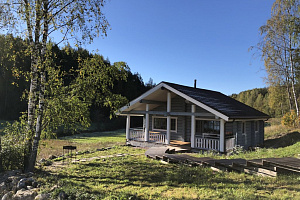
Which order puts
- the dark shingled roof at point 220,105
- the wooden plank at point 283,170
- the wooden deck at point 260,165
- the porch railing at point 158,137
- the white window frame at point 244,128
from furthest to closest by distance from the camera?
1. the white window frame at point 244,128
2. the porch railing at point 158,137
3. the dark shingled roof at point 220,105
4. the wooden plank at point 283,170
5. the wooden deck at point 260,165

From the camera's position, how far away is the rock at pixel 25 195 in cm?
485

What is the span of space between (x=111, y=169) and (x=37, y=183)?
256 cm

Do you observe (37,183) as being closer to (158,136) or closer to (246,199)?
(246,199)

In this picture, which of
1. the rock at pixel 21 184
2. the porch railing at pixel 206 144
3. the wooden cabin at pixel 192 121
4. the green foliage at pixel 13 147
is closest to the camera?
the rock at pixel 21 184

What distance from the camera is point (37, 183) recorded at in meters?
5.54

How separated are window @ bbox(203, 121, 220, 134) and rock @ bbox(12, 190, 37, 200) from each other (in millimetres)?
10623

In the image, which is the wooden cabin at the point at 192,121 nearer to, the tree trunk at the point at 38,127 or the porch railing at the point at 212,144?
the porch railing at the point at 212,144

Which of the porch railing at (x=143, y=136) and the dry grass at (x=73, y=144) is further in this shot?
the porch railing at (x=143, y=136)

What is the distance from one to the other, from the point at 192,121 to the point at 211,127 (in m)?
1.85

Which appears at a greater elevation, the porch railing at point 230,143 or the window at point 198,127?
the window at point 198,127

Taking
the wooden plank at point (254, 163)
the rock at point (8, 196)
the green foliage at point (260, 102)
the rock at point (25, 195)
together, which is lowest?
the rock at point (8, 196)

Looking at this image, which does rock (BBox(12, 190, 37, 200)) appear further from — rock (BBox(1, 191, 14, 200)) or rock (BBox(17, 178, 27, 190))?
rock (BBox(17, 178, 27, 190))

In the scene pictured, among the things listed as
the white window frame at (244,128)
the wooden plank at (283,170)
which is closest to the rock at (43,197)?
the wooden plank at (283,170)

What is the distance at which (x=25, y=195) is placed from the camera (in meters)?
4.90
